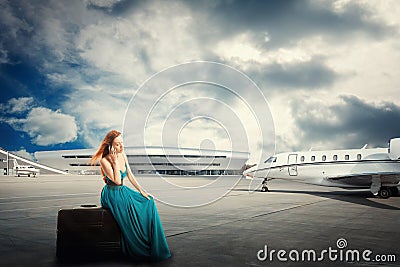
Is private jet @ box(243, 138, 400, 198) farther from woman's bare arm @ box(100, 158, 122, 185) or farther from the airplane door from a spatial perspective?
woman's bare arm @ box(100, 158, 122, 185)

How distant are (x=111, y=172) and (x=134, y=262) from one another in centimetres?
157

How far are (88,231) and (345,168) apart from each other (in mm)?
19138

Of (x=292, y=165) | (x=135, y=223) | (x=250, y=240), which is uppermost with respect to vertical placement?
(x=292, y=165)

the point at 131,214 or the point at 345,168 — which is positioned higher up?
the point at 345,168

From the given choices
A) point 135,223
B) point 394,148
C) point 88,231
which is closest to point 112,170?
point 135,223

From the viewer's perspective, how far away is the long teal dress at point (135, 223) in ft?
18.4

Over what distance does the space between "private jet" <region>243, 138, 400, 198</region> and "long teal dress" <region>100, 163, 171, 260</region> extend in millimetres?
15733

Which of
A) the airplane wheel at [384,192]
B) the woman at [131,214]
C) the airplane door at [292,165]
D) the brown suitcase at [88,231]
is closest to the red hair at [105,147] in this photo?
the woman at [131,214]

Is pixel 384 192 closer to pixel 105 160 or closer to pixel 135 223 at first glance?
pixel 135 223

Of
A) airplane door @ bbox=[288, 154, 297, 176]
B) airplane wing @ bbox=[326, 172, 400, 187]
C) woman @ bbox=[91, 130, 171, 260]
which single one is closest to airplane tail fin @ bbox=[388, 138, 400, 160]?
airplane wing @ bbox=[326, 172, 400, 187]

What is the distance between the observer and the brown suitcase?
563cm

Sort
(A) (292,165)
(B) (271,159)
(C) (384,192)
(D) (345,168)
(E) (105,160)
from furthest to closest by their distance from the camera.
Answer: (B) (271,159), (A) (292,165), (D) (345,168), (C) (384,192), (E) (105,160)

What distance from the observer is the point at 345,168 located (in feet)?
69.2

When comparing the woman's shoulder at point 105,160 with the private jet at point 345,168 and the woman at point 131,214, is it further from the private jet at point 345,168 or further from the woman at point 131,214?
the private jet at point 345,168
